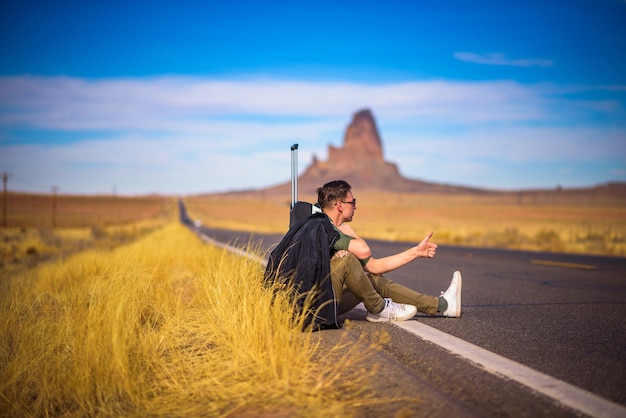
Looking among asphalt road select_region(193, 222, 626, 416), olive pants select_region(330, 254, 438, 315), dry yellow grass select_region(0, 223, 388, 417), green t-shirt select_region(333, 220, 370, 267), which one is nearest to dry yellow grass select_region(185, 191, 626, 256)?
asphalt road select_region(193, 222, 626, 416)

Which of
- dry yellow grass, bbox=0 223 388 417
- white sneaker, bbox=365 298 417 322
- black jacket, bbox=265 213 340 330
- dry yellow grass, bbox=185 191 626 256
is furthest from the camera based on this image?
dry yellow grass, bbox=185 191 626 256

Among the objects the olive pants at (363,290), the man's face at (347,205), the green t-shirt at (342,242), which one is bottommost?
the olive pants at (363,290)

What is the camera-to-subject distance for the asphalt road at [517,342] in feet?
10.3

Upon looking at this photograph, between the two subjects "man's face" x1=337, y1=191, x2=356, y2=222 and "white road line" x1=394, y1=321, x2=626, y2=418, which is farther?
"man's face" x1=337, y1=191, x2=356, y2=222

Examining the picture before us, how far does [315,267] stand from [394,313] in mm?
1089

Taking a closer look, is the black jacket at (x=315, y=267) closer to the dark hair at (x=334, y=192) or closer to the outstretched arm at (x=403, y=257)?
the dark hair at (x=334, y=192)

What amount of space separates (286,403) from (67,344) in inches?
78.2

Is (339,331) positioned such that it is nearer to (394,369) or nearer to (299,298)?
(299,298)

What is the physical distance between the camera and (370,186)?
192375 millimetres

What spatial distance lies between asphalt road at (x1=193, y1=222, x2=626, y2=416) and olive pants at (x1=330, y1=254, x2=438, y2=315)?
0.60ft

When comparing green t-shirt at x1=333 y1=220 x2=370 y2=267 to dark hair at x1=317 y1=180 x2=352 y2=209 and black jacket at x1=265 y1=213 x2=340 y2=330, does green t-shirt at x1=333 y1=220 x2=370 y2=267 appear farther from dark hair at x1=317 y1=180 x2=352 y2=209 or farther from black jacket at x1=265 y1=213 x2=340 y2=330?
dark hair at x1=317 y1=180 x2=352 y2=209

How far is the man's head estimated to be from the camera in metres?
5.29

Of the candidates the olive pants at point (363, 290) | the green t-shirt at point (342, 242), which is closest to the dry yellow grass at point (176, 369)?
the olive pants at point (363, 290)

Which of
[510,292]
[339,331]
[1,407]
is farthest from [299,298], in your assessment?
[510,292]
